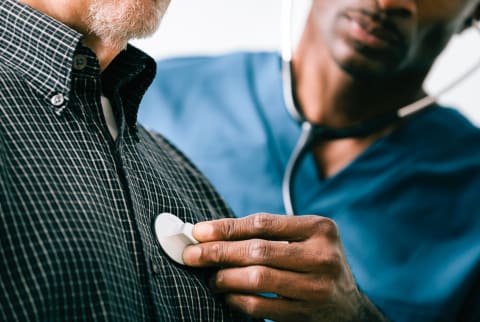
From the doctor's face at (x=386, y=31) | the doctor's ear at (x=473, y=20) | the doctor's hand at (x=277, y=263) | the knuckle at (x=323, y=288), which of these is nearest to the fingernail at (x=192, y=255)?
the doctor's hand at (x=277, y=263)

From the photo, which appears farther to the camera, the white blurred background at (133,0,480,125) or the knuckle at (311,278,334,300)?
the white blurred background at (133,0,480,125)

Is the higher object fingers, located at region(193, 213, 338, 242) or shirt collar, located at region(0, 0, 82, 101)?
shirt collar, located at region(0, 0, 82, 101)

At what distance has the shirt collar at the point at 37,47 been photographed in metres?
0.65

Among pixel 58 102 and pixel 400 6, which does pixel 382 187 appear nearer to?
pixel 400 6

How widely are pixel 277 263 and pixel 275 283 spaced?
0.02 meters

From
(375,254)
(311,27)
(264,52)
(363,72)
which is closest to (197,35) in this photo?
(264,52)

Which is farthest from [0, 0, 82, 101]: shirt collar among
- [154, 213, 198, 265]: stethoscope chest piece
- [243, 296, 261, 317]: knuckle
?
[243, 296, 261, 317]: knuckle

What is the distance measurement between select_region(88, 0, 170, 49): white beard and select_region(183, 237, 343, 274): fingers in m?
0.21

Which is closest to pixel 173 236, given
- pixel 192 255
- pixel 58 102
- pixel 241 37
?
pixel 192 255

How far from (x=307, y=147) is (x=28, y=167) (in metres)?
0.63

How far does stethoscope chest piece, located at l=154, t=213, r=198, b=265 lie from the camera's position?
700 millimetres

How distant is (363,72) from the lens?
1.20m

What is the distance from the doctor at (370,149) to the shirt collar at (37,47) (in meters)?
0.60

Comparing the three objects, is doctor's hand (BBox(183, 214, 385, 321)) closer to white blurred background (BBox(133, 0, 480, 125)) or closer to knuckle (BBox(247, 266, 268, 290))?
knuckle (BBox(247, 266, 268, 290))
